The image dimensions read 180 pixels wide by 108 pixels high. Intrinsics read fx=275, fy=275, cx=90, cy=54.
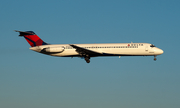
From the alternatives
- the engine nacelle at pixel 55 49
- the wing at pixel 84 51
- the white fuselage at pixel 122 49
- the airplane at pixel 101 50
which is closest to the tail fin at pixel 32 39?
the airplane at pixel 101 50

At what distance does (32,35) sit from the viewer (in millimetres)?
63562

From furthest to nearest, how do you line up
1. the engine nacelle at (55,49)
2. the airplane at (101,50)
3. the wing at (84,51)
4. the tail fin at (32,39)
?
the tail fin at (32,39)
the engine nacelle at (55,49)
the airplane at (101,50)
the wing at (84,51)

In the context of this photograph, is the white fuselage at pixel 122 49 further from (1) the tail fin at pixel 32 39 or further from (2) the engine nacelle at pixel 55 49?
(1) the tail fin at pixel 32 39

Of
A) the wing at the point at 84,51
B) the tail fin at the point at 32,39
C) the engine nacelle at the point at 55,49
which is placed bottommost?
the wing at the point at 84,51

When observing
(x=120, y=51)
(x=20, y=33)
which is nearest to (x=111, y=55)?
(x=120, y=51)

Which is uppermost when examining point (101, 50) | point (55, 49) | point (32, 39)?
point (32, 39)

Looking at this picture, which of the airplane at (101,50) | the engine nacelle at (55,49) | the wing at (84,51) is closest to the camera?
A: the wing at (84,51)

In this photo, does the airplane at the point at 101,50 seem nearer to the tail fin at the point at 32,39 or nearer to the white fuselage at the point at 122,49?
the white fuselage at the point at 122,49

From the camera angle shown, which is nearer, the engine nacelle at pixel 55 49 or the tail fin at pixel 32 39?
the engine nacelle at pixel 55 49

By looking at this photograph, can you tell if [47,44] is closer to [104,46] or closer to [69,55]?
[69,55]

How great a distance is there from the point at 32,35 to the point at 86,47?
1414 cm

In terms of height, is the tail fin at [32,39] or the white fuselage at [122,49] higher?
the tail fin at [32,39]

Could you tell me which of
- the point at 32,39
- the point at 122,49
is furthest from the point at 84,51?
the point at 32,39

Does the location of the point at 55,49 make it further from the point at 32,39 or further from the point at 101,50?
the point at 101,50
